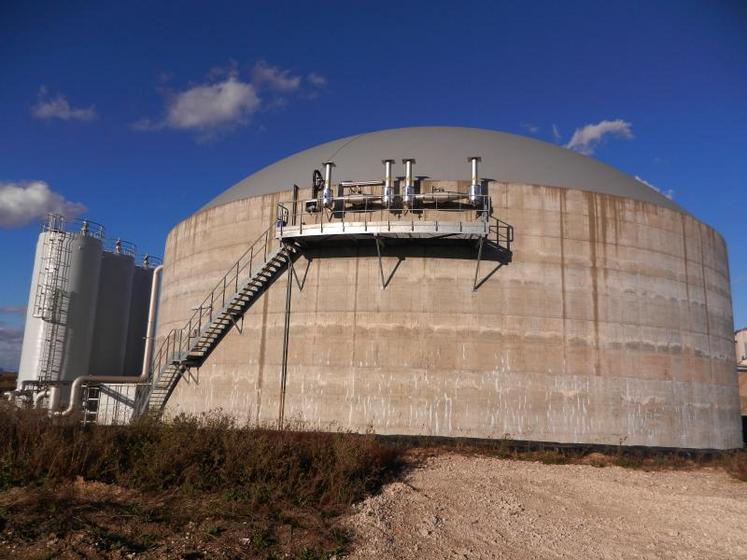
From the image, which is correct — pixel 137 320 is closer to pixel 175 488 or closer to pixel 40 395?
pixel 40 395

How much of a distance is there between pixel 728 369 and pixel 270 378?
1671 cm

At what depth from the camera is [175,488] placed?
455 inches

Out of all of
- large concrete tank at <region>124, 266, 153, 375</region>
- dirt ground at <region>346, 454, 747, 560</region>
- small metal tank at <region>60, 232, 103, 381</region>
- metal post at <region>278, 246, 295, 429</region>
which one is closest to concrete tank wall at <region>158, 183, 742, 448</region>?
metal post at <region>278, 246, 295, 429</region>

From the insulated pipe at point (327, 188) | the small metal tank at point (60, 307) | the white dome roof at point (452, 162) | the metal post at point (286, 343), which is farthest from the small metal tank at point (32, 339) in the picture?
the insulated pipe at point (327, 188)

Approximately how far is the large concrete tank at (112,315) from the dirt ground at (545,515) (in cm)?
2097

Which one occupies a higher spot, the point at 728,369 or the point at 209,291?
the point at 209,291

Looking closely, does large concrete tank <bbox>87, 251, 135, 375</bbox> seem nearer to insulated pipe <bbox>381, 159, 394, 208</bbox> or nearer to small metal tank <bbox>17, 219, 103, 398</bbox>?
small metal tank <bbox>17, 219, 103, 398</bbox>

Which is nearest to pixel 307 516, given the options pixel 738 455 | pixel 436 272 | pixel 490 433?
pixel 490 433

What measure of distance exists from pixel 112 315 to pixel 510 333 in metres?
22.0

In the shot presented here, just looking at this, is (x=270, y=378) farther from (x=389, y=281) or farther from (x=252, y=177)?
(x=252, y=177)

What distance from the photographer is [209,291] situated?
22734 mm

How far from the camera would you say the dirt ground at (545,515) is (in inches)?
430

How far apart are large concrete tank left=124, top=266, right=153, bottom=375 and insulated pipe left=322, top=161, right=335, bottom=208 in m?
17.5

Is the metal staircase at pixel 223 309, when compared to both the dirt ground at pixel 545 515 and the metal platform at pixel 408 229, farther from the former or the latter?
the dirt ground at pixel 545 515
